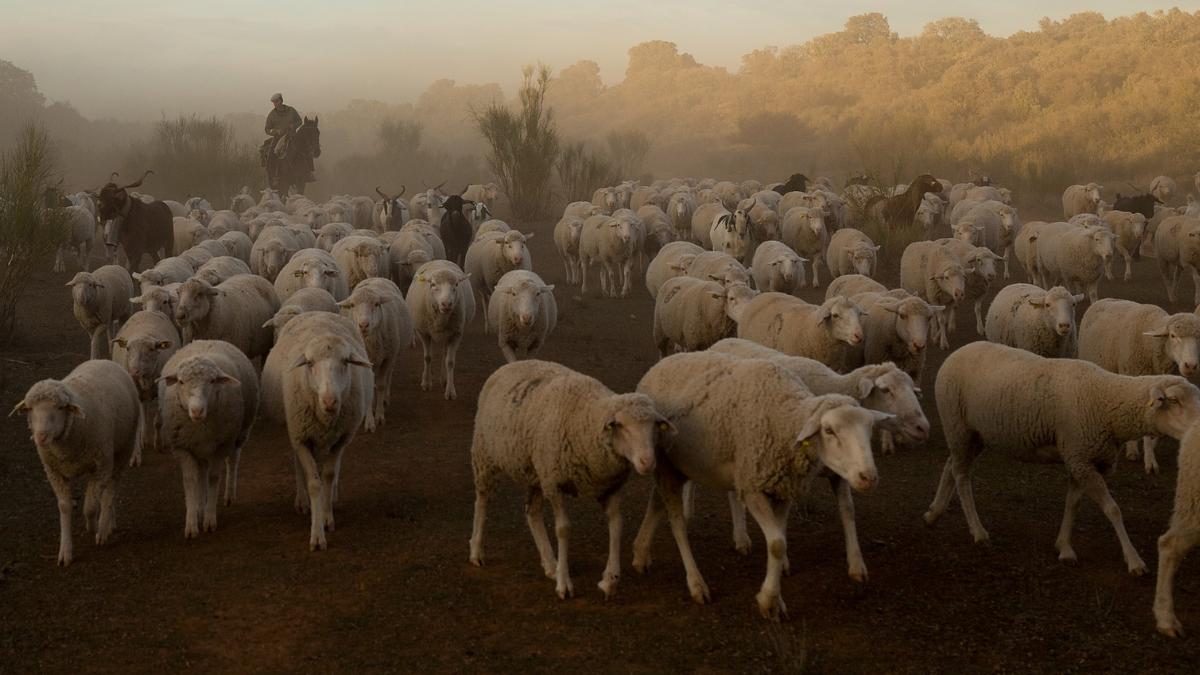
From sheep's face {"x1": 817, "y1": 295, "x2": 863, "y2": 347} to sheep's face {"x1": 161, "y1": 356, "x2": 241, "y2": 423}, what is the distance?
536 centimetres

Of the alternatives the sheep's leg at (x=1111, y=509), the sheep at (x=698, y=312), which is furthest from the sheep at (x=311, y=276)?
the sheep's leg at (x=1111, y=509)

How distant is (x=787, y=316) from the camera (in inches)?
376

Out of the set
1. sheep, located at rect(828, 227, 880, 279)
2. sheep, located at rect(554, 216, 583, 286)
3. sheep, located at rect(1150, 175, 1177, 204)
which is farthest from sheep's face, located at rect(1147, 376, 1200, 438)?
sheep, located at rect(1150, 175, 1177, 204)

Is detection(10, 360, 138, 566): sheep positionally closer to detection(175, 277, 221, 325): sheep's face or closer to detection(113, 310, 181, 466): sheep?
detection(113, 310, 181, 466): sheep

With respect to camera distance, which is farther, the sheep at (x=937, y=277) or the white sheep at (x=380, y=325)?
the sheep at (x=937, y=277)

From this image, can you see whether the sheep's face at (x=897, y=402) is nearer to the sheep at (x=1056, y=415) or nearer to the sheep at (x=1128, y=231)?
the sheep at (x=1056, y=415)

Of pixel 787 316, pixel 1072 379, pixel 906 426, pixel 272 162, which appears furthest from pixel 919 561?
pixel 272 162

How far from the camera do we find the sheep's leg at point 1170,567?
5.09 meters

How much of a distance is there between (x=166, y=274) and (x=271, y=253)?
2.17m

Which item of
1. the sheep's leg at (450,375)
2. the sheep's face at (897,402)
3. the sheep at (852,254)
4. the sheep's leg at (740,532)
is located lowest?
the sheep's leg at (450,375)

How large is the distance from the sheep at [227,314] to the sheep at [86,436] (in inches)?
94.4

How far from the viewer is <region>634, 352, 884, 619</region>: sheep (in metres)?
5.05

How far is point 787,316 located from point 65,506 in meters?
6.58

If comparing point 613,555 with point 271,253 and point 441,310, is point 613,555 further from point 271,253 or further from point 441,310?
point 271,253
